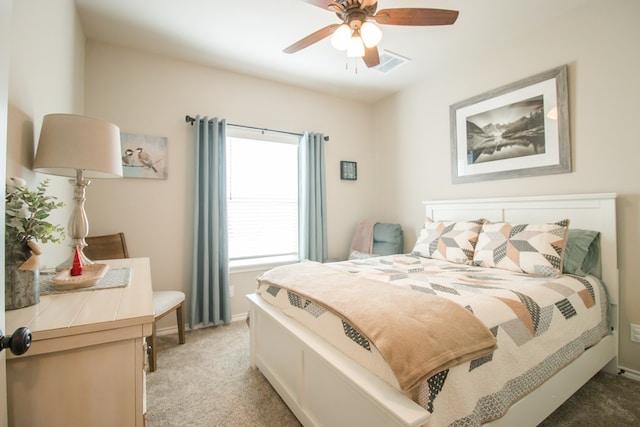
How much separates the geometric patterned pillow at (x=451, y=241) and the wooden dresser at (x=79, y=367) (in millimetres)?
2264

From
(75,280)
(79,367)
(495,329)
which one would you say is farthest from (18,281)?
(495,329)

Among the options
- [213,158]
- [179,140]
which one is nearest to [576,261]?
[213,158]

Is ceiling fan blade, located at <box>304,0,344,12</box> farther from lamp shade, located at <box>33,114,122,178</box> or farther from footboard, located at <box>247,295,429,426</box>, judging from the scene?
footboard, located at <box>247,295,429,426</box>

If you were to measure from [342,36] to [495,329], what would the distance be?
1754mm

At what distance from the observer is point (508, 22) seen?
2.37 metres

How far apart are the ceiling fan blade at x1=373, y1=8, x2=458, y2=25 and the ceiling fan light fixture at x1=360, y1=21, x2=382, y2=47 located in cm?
8

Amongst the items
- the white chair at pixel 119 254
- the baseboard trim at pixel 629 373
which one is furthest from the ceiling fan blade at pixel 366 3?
the baseboard trim at pixel 629 373

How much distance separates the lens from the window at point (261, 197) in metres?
3.22

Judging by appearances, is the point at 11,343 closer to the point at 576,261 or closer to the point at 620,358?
the point at 576,261

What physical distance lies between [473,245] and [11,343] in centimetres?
260

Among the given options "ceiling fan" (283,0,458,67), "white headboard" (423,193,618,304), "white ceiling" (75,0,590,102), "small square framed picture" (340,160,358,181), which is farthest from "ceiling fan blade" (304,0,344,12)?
"small square framed picture" (340,160,358,181)

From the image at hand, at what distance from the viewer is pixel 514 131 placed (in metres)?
2.59

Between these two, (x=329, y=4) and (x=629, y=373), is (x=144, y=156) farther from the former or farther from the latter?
(x=629, y=373)

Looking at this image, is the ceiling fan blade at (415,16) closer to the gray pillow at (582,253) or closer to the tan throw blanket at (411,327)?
the tan throw blanket at (411,327)
